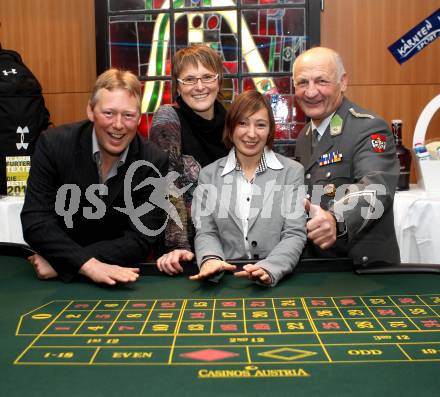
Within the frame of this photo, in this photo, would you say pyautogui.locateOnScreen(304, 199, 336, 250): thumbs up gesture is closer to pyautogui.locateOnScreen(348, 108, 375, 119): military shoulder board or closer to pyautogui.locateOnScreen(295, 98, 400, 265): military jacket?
pyautogui.locateOnScreen(295, 98, 400, 265): military jacket

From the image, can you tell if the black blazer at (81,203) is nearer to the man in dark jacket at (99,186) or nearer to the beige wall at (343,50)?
the man in dark jacket at (99,186)

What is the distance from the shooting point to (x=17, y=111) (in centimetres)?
347

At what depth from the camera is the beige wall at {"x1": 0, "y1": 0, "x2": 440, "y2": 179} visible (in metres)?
3.99

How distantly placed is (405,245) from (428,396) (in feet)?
7.35

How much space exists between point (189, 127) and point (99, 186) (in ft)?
1.64

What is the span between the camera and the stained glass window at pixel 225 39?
3910mm

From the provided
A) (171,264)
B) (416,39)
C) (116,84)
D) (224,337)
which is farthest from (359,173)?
(416,39)

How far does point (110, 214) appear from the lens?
1911mm

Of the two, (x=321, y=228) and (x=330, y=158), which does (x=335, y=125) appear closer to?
(x=330, y=158)

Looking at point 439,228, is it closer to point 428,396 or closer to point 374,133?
point 374,133

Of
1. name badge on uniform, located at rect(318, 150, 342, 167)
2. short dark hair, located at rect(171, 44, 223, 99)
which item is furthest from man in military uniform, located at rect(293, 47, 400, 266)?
short dark hair, located at rect(171, 44, 223, 99)

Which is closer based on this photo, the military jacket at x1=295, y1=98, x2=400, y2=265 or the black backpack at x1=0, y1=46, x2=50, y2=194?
the military jacket at x1=295, y1=98, x2=400, y2=265

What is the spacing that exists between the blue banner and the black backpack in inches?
101

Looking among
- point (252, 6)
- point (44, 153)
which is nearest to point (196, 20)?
point (252, 6)
